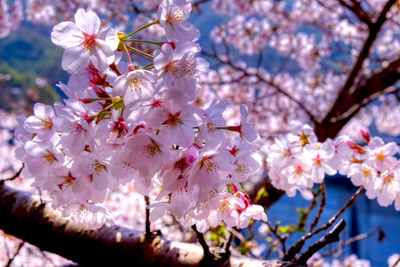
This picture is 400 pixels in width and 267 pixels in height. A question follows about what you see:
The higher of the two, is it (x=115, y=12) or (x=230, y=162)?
(x=230, y=162)

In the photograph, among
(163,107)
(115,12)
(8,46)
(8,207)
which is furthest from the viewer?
(8,46)

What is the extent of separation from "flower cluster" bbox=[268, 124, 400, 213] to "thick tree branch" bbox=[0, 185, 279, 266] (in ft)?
1.07

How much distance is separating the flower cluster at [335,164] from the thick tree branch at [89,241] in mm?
328

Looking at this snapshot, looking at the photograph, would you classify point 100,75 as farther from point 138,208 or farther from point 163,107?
point 138,208

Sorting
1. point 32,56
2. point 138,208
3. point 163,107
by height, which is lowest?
point 32,56

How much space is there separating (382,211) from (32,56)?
2617 cm

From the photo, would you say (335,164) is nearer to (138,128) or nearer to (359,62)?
(138,128)

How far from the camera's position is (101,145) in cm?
51

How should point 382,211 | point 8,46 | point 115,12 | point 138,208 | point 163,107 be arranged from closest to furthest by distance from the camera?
point 163,107, point 138,208, point 115,12, point 382,211, point 8,46

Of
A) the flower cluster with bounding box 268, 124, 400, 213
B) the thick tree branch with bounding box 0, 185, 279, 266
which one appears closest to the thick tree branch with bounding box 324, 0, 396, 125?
the flower cluster with bounding box 268, 124, 400, 213

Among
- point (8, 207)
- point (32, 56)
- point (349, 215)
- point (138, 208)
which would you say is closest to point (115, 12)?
point (138, 208)

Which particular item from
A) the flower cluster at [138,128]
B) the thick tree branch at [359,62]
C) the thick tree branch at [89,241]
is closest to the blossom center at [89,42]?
the flower cluster at [138,128]

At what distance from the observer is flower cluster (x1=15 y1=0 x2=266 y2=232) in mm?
468

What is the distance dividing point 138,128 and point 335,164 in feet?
2.37
